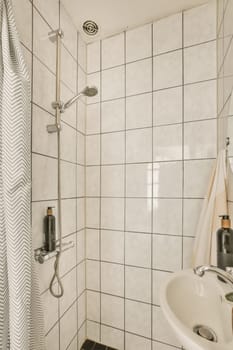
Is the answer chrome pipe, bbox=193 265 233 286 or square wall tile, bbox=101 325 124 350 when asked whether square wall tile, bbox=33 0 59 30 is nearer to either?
chrome pipe, bbox=193 265 233 286

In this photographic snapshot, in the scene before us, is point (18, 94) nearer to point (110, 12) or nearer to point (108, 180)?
point (108, 180)

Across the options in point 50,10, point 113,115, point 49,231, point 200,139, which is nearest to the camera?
point 49,231

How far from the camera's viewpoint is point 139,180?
4.42 feet

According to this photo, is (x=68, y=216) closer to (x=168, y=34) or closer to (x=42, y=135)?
(x=42, y=135)

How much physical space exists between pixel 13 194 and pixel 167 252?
3.30 ft

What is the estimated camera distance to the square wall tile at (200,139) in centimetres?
118

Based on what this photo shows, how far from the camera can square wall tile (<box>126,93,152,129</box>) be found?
1335mm

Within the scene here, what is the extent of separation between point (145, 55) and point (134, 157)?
710 millimetres

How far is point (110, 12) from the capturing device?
1271mm

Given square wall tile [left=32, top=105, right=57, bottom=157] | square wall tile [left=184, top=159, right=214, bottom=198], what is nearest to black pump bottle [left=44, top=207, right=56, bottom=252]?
square wall tile [left=32, top=105, right=57, bottom=157]

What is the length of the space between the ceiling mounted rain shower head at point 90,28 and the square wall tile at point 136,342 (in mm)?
2142

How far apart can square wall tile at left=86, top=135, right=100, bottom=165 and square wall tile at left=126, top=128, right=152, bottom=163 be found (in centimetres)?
24

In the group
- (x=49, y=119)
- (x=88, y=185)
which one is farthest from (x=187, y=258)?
(x=49, y=119)

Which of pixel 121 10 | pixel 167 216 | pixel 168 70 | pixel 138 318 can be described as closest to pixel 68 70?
pixel 121 10
